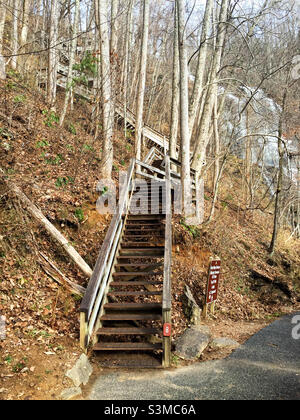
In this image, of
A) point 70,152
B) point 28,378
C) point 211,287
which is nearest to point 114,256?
point 211,287

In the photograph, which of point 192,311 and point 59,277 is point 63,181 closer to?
point 59,277

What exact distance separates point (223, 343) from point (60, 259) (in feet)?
12.9

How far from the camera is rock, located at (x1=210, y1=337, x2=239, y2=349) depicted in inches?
248

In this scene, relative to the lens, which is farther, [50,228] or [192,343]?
[50,228]

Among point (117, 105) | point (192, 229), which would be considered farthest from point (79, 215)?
point (117, 105)

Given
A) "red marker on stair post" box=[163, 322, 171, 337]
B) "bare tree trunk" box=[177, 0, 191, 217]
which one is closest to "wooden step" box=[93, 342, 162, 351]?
"red marker on stair post" box=[163, 322, 171, 337]

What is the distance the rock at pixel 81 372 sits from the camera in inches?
171

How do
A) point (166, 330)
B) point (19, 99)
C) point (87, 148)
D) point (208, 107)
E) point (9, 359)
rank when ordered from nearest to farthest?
point (9, 359)
point (166, 330)
point (19, 99)
point (87, 148)
point (208, 107)

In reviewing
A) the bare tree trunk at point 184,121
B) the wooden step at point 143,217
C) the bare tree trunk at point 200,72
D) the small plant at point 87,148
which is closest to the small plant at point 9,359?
the wooden step at point 143,217

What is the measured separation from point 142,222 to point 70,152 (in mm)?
3422

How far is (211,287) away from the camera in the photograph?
7750 mm

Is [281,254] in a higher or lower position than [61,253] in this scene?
lower

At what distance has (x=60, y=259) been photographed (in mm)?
6832

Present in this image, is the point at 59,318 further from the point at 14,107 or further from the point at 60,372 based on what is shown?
the point at 14,107
